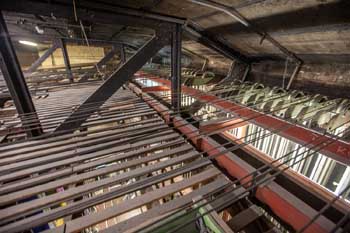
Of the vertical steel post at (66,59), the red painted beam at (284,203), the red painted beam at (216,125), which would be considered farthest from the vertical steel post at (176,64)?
the vertical steel post at (66,59)

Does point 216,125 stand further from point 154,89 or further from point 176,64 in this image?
point 154,89

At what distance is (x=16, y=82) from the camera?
1513 mm

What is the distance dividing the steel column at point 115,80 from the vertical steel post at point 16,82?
276 millimetres

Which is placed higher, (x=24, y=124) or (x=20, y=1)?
(x=20, y=1)

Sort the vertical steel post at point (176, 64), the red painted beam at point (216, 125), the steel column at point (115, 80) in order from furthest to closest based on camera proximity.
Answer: the vertical steel post at point (176, 64)
the steel column at point (115, 80)
the red painted beam at point (216, 125)

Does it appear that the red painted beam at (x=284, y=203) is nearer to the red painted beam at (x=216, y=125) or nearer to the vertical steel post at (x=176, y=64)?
the red painted beam at (x=216, y=125)

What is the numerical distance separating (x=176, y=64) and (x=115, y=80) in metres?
0.77

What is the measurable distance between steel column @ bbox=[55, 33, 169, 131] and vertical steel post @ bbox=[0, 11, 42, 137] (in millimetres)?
276

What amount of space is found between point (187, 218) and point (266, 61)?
3.68m

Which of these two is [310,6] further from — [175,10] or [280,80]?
[280,80]

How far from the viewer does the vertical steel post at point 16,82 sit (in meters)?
1.36

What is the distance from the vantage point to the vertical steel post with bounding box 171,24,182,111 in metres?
2.06

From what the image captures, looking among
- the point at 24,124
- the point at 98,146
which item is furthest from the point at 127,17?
the point at 24,124

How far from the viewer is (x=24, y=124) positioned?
5.56ft
